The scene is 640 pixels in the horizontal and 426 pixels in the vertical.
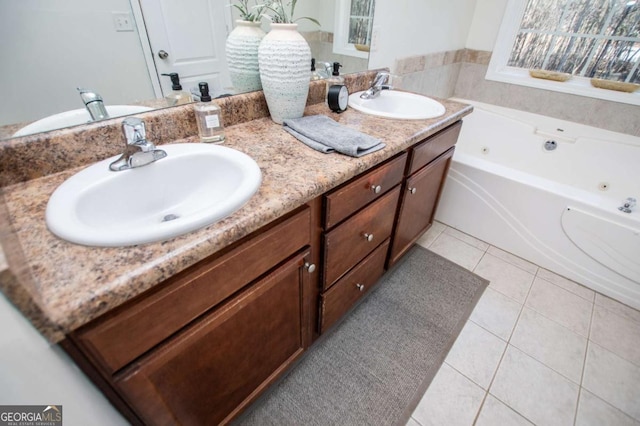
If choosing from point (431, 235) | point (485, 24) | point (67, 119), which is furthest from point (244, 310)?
point (485, 24)

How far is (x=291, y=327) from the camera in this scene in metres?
0.91

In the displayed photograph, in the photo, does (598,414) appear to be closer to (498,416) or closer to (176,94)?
(498,416)

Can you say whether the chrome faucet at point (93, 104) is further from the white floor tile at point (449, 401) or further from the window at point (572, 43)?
the window at point (572, 43)

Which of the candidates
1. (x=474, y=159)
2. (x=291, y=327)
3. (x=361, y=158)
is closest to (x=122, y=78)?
(x=361, y=158)

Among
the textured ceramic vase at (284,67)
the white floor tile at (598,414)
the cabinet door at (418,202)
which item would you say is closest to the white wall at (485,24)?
the cabinet door at (418,202)

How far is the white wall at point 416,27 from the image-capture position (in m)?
1.52

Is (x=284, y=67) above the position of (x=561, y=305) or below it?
above

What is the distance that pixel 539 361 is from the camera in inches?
48.0

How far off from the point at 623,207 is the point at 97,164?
205 centimetres

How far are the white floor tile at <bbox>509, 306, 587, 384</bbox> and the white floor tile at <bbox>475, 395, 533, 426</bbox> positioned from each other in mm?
300

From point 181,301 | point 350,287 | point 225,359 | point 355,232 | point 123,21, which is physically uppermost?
point 123,21

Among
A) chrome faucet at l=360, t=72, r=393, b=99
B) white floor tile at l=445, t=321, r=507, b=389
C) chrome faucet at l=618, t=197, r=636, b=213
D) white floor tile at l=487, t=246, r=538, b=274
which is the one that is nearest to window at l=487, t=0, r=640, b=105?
chrome faucet at l=618, t=197, r=636, b=213

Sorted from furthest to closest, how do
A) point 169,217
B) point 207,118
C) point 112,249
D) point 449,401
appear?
point 449,401 < point 207,118 < point 169,217 < point 112,249

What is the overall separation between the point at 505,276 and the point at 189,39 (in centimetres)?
185
